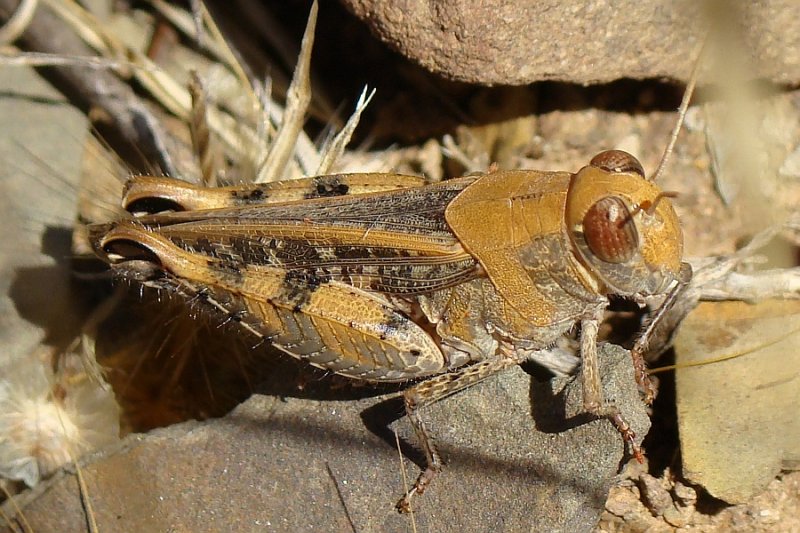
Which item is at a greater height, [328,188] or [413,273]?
[328,188]

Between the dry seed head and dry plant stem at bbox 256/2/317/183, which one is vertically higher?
dry plant stem at bbox 256/2/317/183

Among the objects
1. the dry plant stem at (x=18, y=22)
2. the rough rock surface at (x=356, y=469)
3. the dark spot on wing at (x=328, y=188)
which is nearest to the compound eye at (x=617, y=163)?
the rough rock surface at (x=356, y=469)

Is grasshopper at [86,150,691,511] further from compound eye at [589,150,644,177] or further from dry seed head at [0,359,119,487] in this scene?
dry seed head at [0,359,119,487]

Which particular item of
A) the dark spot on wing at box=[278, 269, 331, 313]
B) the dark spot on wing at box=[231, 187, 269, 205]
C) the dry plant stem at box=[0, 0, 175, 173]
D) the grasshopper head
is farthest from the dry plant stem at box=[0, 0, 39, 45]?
the grasshopper head

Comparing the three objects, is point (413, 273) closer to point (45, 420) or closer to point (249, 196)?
point (249, 196)

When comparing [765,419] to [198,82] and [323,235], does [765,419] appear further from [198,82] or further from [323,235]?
[198,82]

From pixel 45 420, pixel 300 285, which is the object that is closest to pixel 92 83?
pixel 45 420

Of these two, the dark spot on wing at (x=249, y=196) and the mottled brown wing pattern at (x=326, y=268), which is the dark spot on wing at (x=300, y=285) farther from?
the dark spot on wing at (x=249, y=196)
